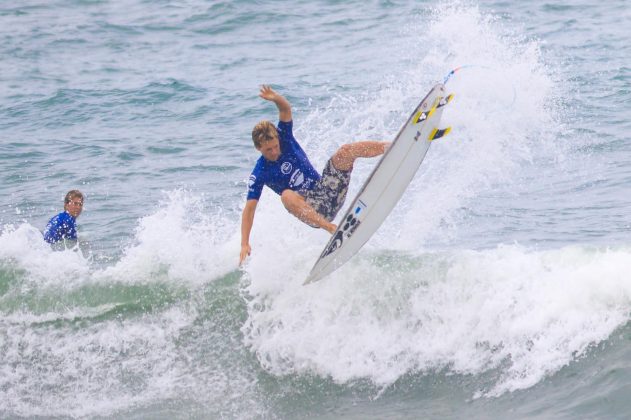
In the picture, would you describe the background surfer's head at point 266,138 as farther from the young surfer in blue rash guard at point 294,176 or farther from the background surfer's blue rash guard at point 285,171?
the background surfer's blue rash guard at point 285,171

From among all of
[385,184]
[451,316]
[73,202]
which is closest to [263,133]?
[385,184]

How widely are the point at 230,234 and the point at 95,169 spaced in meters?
4.95

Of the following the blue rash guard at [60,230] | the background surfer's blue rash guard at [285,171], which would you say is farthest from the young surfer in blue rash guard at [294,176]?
the blue rash guard at [60,230]

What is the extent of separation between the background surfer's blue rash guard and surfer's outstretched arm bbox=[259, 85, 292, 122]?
0.10 m

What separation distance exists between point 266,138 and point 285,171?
0.46 m

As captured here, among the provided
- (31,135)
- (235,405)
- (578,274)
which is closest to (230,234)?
(235,405)

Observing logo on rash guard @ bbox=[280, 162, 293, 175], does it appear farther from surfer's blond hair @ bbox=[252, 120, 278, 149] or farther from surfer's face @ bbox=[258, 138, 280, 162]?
surfer's blond hair @ bbox=[252, 120, 278, 149]

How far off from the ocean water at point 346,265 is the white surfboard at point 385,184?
0.51m

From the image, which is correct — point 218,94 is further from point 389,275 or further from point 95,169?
point 389,275

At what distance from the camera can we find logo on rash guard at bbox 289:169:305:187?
870cm

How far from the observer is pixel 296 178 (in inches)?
344

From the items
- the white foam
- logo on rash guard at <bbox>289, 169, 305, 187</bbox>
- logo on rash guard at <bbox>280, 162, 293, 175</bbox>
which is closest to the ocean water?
the white foam

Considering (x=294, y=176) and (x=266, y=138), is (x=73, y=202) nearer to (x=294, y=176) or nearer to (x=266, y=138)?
(x=294, y=176)

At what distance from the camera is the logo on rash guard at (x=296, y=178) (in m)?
8.70
